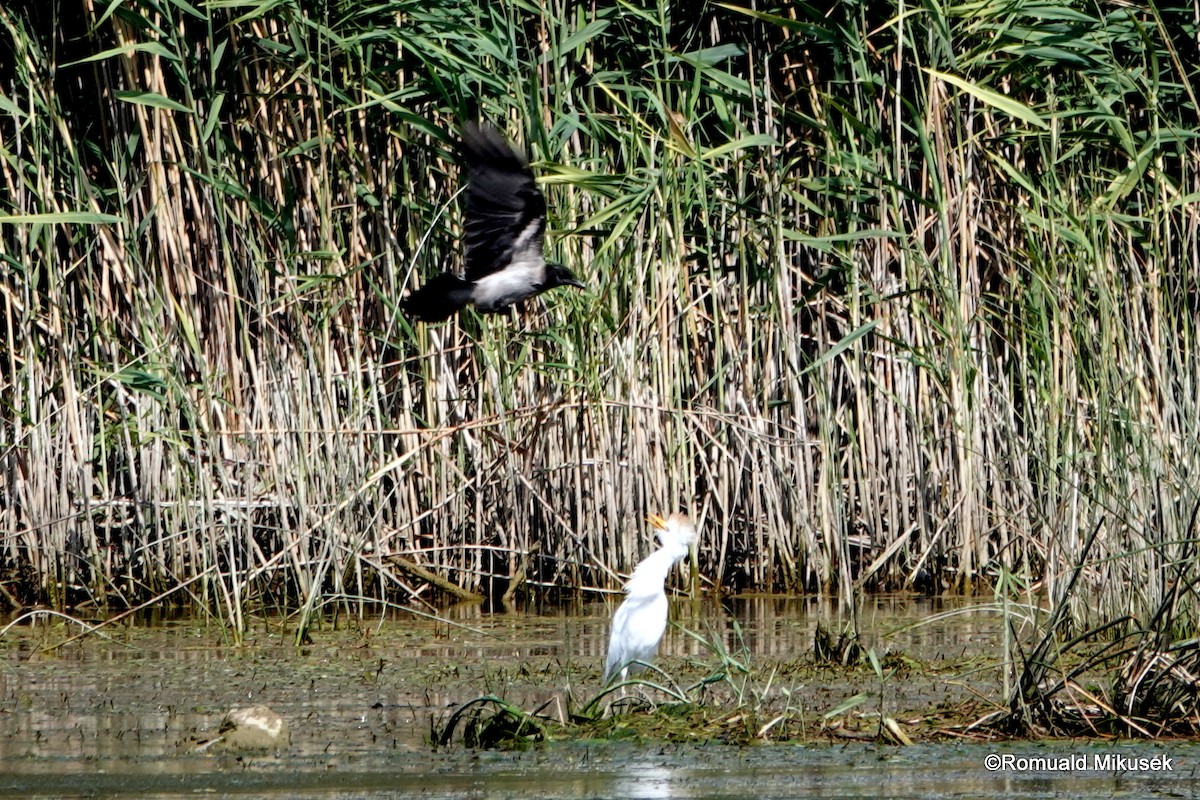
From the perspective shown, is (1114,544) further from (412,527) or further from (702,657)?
(412,527)

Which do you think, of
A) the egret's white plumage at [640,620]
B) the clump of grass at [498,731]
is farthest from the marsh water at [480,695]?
the egret's white plumage at [640,620]

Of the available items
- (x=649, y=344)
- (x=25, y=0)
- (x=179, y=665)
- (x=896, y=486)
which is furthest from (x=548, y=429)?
(x=25, y=0)

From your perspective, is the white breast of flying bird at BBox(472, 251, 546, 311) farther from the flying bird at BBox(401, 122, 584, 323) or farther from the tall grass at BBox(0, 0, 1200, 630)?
the tall grass at BBox(0, 0, 1200, 630)

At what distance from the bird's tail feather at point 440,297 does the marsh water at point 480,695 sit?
3.50 feet

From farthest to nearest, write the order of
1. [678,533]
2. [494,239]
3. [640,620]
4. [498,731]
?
[494,239]
[678,533]
[640,620]
[498,731]

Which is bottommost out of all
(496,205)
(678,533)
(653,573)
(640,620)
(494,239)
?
(640,620)

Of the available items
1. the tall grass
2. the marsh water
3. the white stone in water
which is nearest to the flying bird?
the tall grass

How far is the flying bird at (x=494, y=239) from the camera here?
595cm

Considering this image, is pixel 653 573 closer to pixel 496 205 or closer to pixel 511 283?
pixel 511 283

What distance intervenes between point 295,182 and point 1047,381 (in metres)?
3.06

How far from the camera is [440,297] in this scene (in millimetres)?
6031

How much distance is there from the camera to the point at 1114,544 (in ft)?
15.2

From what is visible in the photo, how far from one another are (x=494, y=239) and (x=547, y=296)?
29.9 inches

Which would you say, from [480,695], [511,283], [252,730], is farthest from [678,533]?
[252,730]
